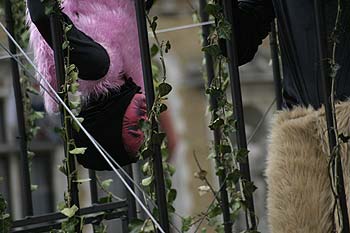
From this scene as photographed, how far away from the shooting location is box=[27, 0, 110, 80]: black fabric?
204 centimetres

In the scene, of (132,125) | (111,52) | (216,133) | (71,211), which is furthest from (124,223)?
(71,211)

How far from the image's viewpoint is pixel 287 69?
2037mm

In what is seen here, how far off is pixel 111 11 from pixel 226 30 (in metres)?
0.46

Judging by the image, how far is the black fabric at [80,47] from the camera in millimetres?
2039

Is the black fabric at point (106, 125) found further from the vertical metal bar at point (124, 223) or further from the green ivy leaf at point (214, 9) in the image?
the vertical metal bar at point (124, 223)

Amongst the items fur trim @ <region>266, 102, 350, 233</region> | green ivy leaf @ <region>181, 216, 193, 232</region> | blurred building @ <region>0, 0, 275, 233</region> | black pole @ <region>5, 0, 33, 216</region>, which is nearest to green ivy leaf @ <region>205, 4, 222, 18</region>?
fur trim @ <region>266, 102, 350, 233</region>

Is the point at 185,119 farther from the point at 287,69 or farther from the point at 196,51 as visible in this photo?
the point at 287,69

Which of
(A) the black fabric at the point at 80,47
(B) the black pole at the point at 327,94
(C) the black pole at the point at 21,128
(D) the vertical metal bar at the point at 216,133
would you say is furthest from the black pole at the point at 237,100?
(C) the black pole at the point at 21,128

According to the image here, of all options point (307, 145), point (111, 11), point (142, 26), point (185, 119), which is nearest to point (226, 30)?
point (142, 26)

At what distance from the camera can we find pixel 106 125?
2.21m

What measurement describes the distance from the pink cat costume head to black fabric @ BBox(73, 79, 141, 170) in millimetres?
19

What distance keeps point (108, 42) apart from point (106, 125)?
218 millimetres

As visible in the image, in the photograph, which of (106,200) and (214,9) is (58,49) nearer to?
(214,9)

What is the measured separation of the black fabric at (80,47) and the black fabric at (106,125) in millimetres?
138
